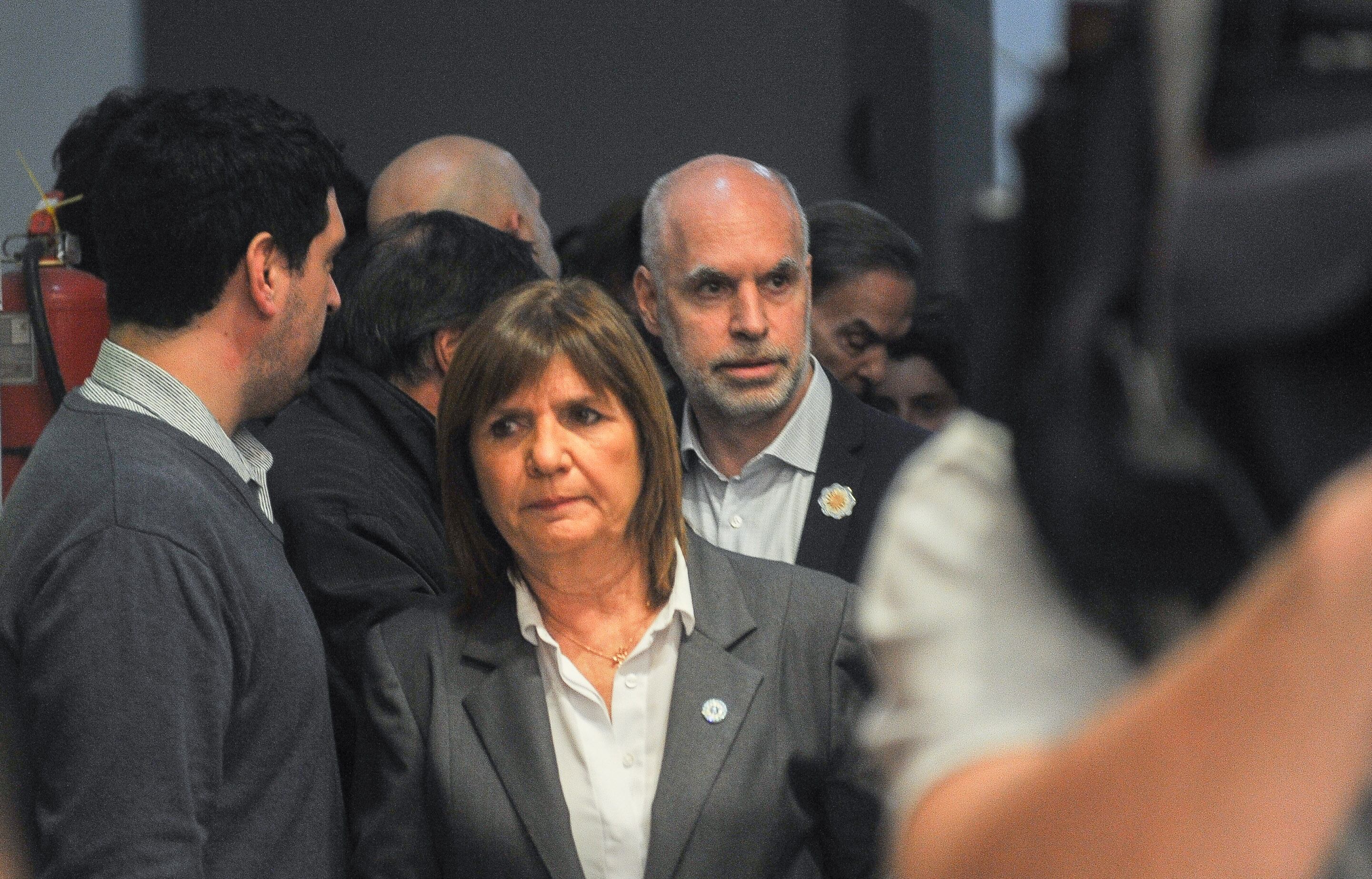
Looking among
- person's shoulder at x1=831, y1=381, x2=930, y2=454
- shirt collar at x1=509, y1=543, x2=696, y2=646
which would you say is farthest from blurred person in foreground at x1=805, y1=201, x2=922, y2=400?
shirt collar at x1=509, y1=543, x2=696, y2=646

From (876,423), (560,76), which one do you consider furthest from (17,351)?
(560,76)

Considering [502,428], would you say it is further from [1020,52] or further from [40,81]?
[40,81]

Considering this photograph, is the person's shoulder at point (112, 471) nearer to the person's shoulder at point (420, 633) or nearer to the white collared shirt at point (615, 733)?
the person's shoulder at point (420, 633)

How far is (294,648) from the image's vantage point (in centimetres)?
192

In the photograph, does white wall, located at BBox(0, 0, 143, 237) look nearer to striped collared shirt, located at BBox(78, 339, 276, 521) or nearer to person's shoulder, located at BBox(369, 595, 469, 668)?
striped collared shirt, located at BBox(78, 339, 276, 521)

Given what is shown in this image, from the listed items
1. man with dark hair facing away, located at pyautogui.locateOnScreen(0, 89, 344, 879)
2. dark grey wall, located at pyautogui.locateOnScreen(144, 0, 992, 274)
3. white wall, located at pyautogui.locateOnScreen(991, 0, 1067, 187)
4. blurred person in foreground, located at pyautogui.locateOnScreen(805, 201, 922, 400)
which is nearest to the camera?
white wall, located at pyautogui.locateOnScreen(991, 0, 1067, 187)

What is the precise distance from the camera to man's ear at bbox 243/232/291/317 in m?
2.11

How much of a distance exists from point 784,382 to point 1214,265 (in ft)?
7.30

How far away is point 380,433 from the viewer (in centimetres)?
255

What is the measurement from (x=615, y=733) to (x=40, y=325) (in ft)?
4.23

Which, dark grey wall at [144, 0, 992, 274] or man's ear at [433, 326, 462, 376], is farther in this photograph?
dark grey wall at [144, 0, 992, 274]

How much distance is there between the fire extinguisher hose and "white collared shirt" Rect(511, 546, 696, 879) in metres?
1.00

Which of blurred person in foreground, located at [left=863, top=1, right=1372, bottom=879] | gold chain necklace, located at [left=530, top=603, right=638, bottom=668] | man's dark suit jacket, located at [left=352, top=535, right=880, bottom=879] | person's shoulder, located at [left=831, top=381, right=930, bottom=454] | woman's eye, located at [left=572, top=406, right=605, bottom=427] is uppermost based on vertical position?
blurred person in foreground, located at [left=863, top=1, right=1372, bottom=879]

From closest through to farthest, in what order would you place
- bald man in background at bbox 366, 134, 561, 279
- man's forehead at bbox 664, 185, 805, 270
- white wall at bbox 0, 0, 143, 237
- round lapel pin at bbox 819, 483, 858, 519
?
round lapel pin at bbox 819, 483, 858, 519, man's forehead at bbox 664, 185, 805, 270, bald man in background at bbox 366, 134, 561, 279, white wall at bbox 0, 0, 143, 237
